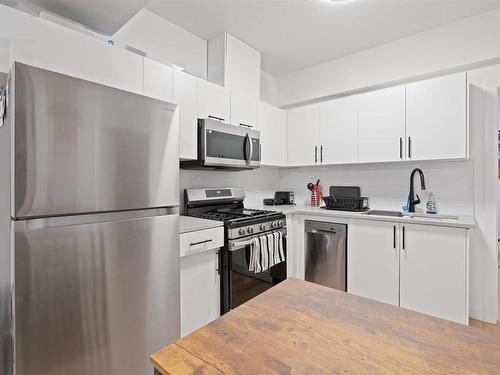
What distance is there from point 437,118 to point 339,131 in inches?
35.2

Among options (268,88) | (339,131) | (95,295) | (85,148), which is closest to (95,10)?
(85,148)

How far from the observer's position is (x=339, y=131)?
9.52 ft

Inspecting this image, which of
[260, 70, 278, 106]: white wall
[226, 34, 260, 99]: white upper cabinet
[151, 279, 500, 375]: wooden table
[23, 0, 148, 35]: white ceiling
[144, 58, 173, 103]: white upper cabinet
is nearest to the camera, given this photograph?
[151, 279, 500, 375]: wooden table

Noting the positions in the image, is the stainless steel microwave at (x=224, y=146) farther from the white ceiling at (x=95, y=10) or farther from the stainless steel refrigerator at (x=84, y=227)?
the white ceiling at (x=95, y=10)

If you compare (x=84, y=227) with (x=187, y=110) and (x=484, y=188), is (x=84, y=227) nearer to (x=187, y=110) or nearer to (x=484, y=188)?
(x=187, y=110)

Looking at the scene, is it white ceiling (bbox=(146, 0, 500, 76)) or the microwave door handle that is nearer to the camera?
white ceiling (bbox=(146, 0, 500, 76))

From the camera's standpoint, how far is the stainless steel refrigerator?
3.30 feet

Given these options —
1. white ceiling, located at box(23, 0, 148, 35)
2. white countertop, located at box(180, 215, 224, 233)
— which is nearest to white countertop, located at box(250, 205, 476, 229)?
white countertop, located at box(180, 215, 224, 233)

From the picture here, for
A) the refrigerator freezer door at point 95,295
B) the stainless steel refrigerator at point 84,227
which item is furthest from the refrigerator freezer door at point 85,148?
the refrigerator freezer door at point 95,295

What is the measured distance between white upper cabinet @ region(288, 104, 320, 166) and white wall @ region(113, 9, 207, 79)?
121 cm

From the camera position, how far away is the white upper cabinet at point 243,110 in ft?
8.55

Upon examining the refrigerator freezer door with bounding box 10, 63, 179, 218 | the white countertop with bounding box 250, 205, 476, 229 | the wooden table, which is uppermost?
the refrigerator freezer door with bounding box 10, 63, 179, 218

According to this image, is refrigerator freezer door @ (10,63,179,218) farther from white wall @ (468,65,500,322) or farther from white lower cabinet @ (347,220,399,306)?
white wall @ (468,65,500,322)

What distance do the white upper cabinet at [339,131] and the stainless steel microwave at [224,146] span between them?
84cm
